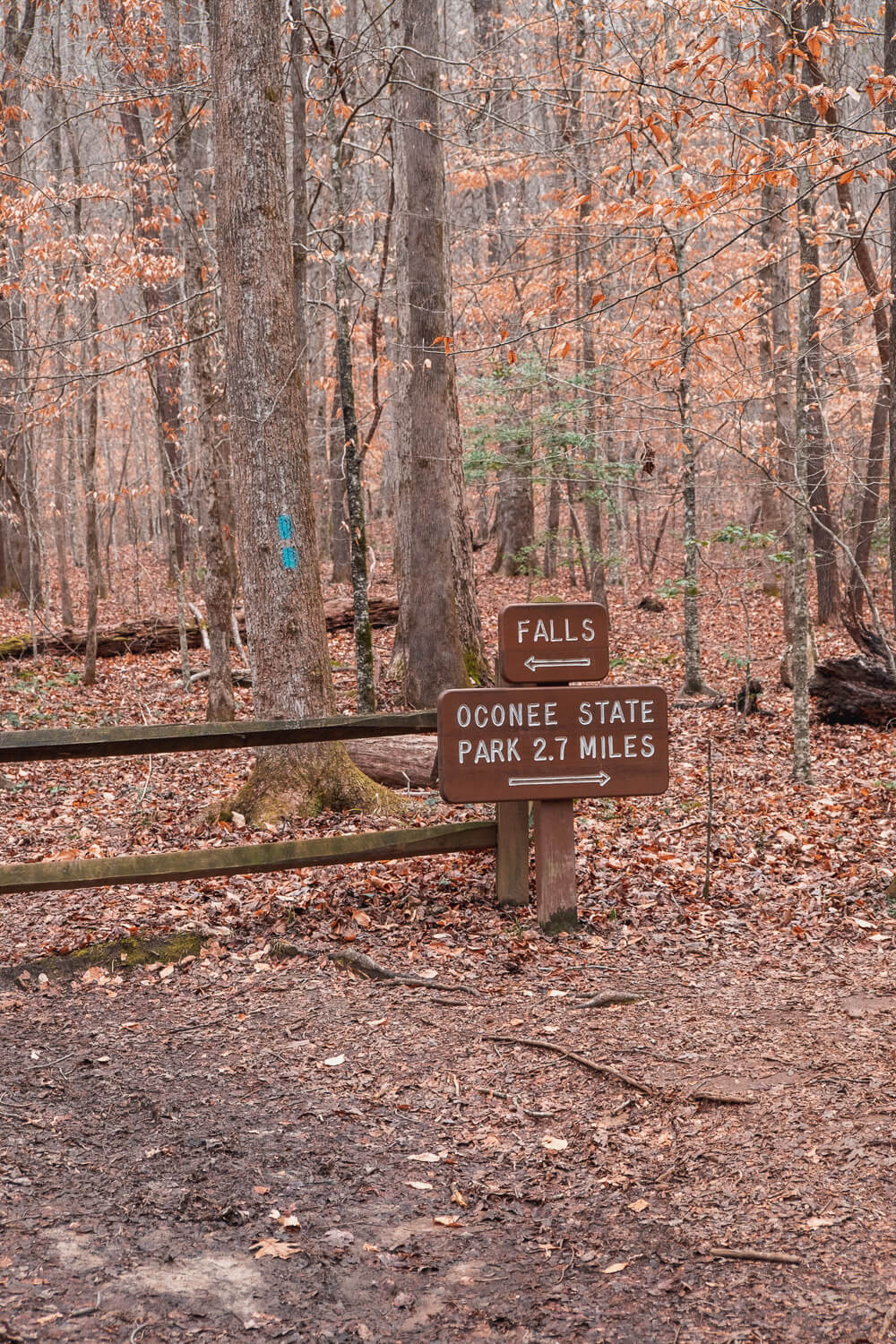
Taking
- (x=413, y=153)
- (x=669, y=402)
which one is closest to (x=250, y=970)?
(x=413, y=153)

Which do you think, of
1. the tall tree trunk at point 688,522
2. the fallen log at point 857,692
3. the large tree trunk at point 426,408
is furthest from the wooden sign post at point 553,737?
the tall tree trunk at point 688,522

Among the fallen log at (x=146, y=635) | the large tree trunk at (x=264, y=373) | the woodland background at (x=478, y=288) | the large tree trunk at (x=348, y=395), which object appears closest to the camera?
the large tree trunk at (x=264, y=373)

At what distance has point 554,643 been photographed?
5.71 m

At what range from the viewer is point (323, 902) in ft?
20.4

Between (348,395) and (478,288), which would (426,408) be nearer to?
(348,395)

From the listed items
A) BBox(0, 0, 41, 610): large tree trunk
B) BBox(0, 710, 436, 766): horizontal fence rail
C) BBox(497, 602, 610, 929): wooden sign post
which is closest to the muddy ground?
BBox(497, 602, 610, 929): wooden sign post

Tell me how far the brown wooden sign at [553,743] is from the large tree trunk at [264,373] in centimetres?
214

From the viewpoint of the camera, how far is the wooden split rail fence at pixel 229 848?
5.23 meters

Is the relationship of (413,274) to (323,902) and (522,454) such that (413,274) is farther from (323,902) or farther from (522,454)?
(323,902)

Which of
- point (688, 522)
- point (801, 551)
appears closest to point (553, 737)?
point (801, 551)

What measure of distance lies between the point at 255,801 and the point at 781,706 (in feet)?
25.0

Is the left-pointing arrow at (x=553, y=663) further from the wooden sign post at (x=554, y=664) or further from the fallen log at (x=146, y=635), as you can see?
the fallen log at (x=146, y=635)

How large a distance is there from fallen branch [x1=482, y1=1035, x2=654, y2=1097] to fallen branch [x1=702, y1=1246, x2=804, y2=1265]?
98cm

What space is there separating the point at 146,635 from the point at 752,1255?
14431mm
